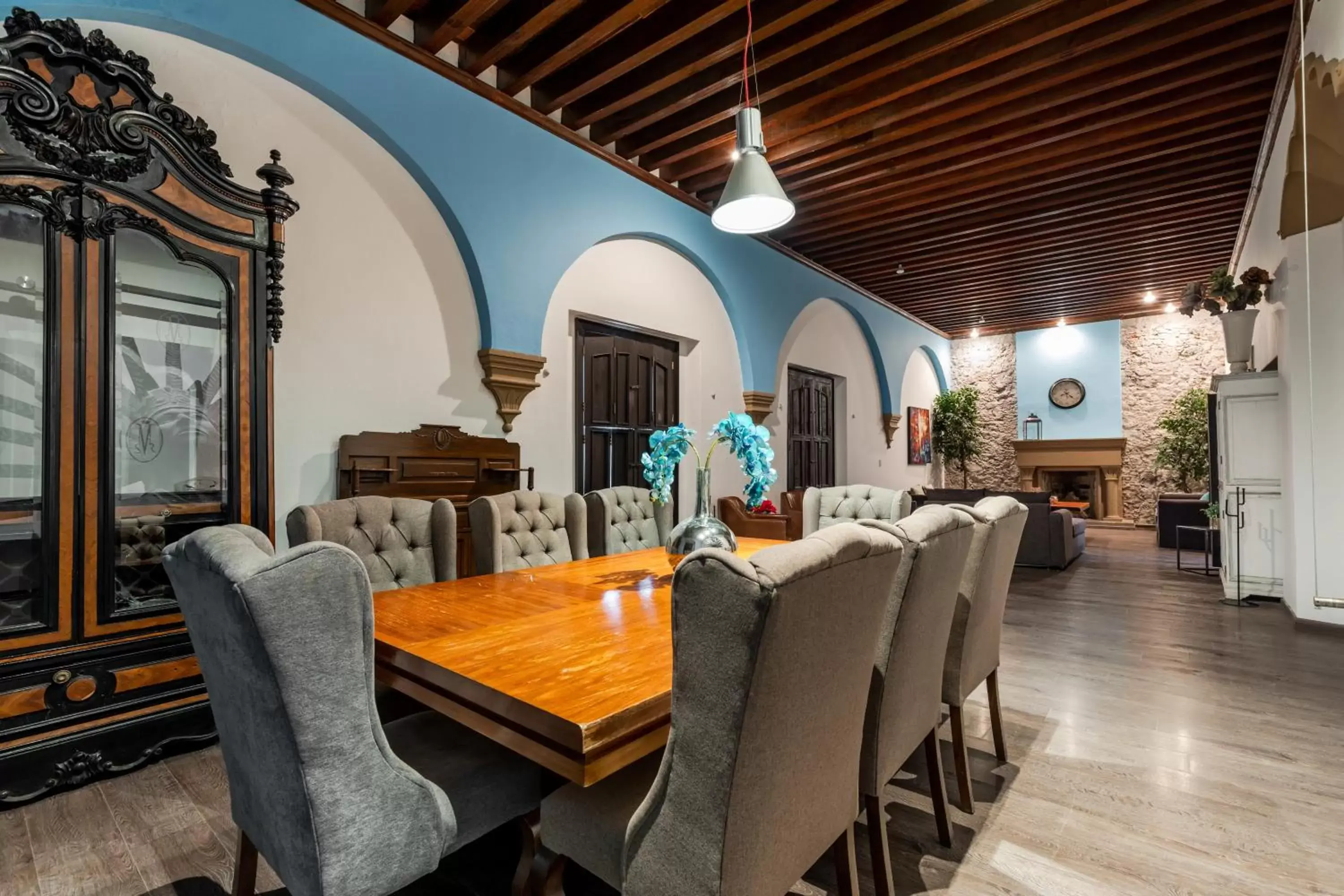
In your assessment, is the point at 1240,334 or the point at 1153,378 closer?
the point at 1240,334

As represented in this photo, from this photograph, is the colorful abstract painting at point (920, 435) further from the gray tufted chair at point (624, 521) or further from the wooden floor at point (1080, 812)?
the gray tufted chair at point (624, 521)

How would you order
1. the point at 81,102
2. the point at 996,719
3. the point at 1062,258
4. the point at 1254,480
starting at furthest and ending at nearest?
the point at 1062,258, the point at 1254,480, the point at 996,719, the point at 81,102

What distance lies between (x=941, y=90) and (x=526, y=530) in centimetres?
347

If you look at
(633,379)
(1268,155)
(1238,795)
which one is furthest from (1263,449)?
(633,379)

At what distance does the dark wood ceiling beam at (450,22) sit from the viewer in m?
3.18

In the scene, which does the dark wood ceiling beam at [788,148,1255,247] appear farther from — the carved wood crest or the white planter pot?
the carved wood crest

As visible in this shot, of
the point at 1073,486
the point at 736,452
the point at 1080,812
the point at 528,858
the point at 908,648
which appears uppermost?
the point at 736,452

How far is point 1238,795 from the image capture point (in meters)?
2.06

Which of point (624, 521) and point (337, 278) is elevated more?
point (337, 278)

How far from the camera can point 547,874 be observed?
1.24 m

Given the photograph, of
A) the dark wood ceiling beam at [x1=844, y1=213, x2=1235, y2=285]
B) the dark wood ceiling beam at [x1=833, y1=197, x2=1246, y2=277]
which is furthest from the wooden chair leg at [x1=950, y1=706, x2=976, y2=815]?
the dark wood ceiling beam at [x1=844, y1=213, x2=1235, y2=285]

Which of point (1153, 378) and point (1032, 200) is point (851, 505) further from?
point (1153, 378)

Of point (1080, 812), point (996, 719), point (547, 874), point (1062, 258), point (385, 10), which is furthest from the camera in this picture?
point (1062, 258)

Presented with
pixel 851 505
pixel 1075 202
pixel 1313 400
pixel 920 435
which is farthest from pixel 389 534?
pixel 920 435
